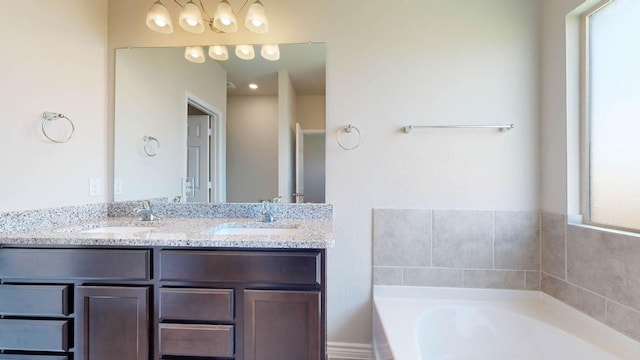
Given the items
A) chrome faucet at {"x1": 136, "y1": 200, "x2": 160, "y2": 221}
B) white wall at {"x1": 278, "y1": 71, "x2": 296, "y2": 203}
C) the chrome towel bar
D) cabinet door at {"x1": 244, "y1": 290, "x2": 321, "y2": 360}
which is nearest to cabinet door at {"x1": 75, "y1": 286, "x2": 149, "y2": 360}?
cabinet door at {"x1": 244, "y1": 290, "x2": 321, "y2": 360}

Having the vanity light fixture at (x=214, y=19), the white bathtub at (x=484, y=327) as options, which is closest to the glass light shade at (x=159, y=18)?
the vanity light fixture at (x=214, y=19)

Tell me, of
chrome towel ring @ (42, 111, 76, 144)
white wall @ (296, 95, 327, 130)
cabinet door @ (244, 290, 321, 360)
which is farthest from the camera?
white wall @ (296, 95, 327, 130)

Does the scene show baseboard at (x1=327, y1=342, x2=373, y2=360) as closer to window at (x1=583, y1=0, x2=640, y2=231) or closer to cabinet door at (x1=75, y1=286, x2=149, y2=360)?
cabinet door at (x1=75, y1=286, x2=149, y2=360)

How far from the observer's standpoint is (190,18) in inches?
69.0

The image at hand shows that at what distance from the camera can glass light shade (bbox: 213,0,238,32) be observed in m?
1.73

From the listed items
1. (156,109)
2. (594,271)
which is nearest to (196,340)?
(156,109)

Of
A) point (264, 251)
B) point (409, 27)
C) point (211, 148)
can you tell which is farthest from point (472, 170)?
point (211, 148)

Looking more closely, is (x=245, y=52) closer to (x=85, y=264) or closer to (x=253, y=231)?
(x=253, y=231)

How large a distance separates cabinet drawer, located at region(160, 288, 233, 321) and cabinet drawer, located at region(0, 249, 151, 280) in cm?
15

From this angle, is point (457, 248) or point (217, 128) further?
point (217, 128)

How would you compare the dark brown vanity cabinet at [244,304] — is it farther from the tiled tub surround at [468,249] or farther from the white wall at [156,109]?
the white wall at [156,109]

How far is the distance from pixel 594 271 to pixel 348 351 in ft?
4.55

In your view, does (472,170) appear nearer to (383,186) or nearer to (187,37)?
(383,186)

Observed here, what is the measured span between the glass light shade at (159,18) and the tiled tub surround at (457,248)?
174 centimetres
